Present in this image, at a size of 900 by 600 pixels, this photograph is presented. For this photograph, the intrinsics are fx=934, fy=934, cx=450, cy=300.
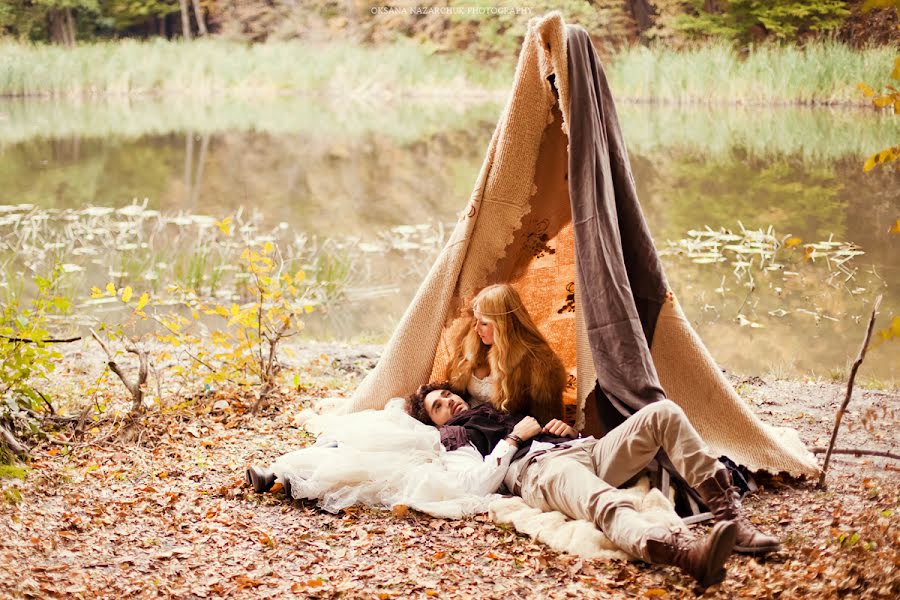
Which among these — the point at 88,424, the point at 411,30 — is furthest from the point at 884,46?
the point at 88,424

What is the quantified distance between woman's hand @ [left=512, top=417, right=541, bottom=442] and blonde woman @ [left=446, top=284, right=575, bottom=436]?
0.14 metres

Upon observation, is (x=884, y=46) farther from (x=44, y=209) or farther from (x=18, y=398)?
(x=18, y=398)

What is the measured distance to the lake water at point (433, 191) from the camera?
693 cm

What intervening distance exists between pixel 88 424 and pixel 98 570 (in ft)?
4.56

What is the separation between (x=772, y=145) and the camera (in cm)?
1116

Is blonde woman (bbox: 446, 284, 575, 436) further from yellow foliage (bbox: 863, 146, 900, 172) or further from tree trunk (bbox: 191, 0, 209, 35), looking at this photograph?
tree trunk (bbox: 191, 0, 209, 35)

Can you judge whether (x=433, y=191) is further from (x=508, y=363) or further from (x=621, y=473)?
(x=621, y=473)

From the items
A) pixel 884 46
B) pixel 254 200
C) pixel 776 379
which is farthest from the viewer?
pixel 884 46

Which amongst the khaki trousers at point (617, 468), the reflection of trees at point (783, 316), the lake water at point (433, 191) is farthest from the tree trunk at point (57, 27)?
the khaki trousers at point (617, 468)

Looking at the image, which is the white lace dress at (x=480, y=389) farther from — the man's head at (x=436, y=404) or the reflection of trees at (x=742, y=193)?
the reflection of trees at (x=742, y=193)

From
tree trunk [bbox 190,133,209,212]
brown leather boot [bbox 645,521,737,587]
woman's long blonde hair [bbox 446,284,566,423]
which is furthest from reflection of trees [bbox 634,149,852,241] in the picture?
brown leather boot [bbox 645,521,737,587]

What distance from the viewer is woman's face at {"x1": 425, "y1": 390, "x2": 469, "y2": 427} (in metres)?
3.36

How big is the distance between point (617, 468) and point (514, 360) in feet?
2.08

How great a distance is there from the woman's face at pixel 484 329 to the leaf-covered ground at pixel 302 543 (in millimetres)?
715
